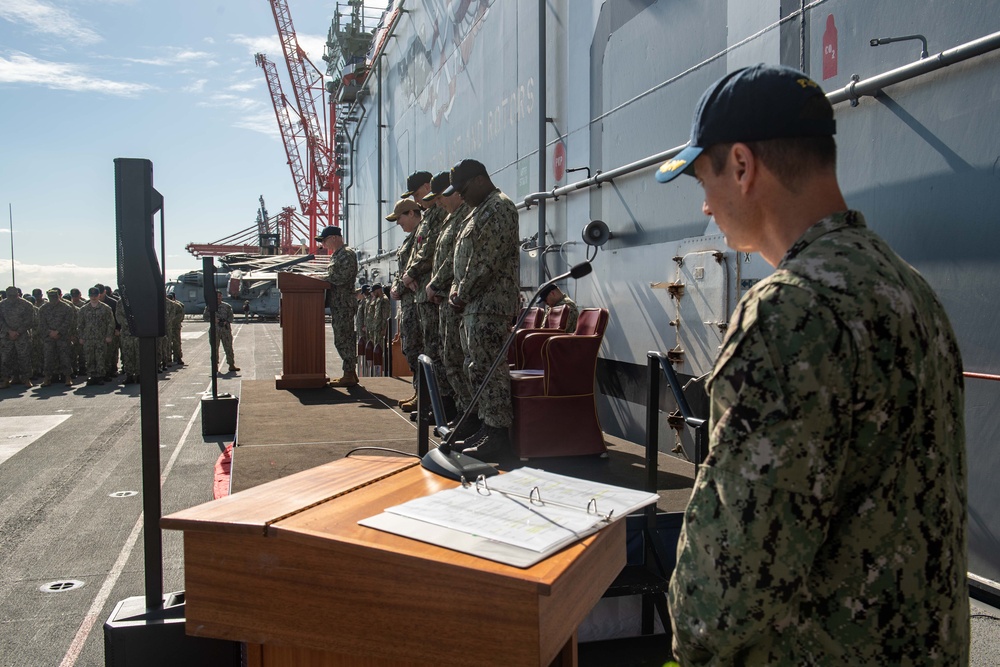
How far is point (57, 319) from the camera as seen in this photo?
14.6 meters

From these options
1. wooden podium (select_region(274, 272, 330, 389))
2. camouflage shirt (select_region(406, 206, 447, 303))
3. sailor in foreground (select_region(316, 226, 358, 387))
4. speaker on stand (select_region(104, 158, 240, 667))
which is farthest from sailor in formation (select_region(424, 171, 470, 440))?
sailor in foreground (select_region(316, 226, 358, 387))

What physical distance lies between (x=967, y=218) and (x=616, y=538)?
6.94 ft

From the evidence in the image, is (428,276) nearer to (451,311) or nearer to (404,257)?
(404,257)

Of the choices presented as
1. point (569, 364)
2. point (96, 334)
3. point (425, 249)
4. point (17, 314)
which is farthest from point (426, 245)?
point (17, 314)

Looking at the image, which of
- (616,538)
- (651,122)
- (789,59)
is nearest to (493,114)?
(651,122)

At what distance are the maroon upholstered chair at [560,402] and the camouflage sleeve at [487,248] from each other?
530 millimetres

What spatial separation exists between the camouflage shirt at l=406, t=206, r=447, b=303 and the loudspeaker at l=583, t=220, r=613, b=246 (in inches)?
47.7

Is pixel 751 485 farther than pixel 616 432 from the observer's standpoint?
No

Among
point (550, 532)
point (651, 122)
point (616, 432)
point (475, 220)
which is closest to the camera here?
point (550, 532)

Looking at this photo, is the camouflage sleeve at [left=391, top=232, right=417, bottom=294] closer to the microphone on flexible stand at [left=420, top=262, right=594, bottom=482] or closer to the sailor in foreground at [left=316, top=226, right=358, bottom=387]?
the sailor in foreground at [left=316, top=226, right=358, bottom=387]

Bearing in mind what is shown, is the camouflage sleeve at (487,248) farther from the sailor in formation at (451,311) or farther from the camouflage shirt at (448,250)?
the camouflage shirt at (448,250)

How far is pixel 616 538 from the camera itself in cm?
176

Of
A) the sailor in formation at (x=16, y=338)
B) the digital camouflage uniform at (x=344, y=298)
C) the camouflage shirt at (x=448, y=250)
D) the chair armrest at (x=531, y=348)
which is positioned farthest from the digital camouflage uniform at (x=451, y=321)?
the sailor in formation at (x=16, y=338)

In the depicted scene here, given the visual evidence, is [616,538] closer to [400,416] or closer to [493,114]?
[400,416]
